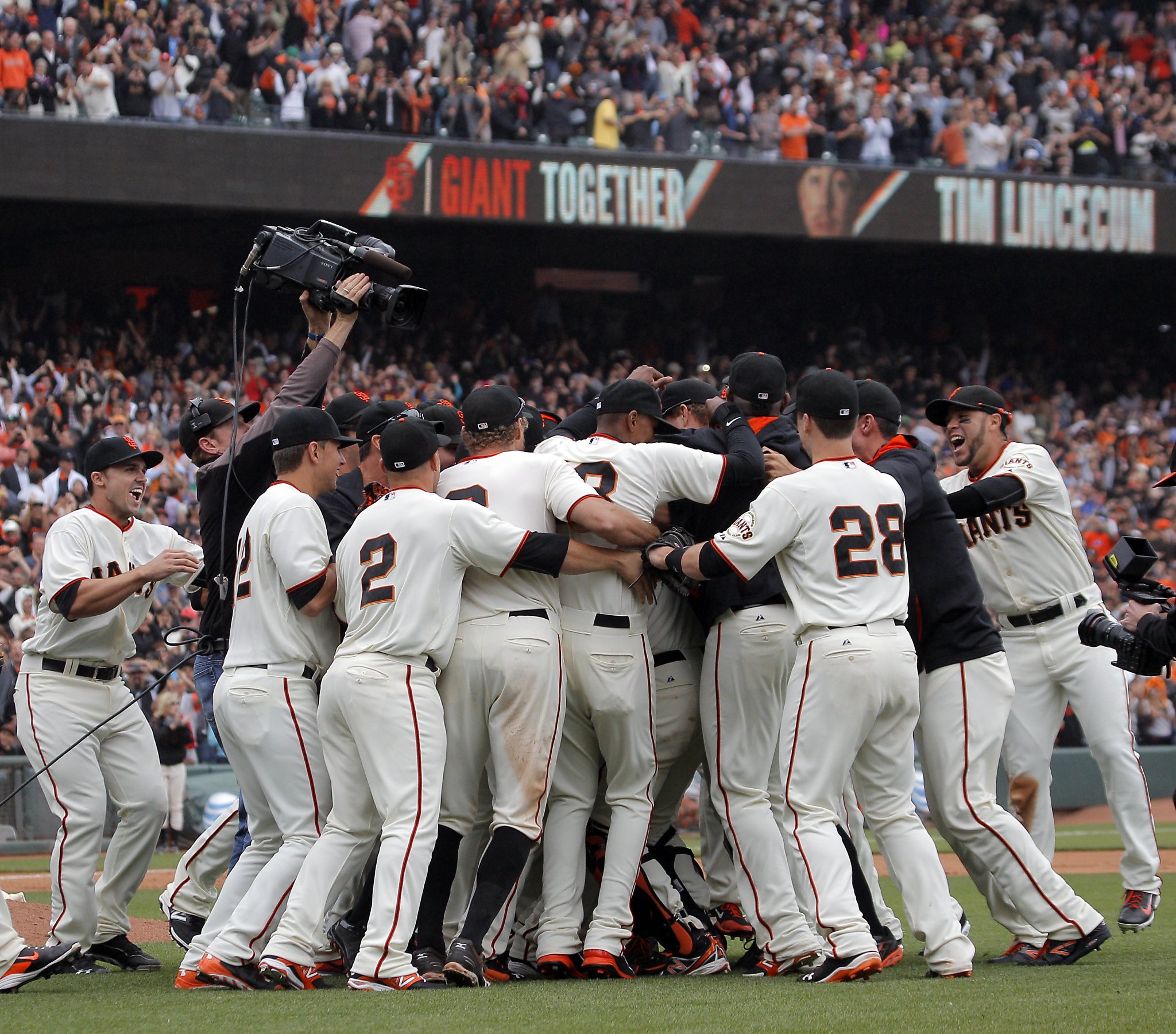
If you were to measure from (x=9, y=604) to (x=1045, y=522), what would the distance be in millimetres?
9572

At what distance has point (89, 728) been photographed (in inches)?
246

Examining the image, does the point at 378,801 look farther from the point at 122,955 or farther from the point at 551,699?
the point at 122,955

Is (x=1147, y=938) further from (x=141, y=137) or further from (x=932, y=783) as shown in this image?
(x=141, y=137)

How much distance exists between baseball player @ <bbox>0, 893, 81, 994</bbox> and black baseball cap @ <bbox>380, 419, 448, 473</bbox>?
2090 millimetres

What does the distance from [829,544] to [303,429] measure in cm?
202

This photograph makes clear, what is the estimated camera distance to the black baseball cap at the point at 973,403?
22.4ft

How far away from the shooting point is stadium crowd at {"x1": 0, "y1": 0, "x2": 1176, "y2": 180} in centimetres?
1731

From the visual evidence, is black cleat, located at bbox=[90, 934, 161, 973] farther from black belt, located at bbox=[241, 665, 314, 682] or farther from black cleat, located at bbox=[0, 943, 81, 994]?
black belt, located at bbox=[241, 665, 314, 682]

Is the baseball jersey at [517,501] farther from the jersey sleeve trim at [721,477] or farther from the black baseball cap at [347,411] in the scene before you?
the black baseball cap at [347,411]

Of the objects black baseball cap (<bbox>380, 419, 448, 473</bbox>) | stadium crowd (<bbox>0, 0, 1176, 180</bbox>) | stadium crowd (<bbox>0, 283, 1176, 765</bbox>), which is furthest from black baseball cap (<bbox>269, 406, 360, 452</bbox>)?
stadium crowd (<bbox>0, 0, 1176, 180</bbox>)

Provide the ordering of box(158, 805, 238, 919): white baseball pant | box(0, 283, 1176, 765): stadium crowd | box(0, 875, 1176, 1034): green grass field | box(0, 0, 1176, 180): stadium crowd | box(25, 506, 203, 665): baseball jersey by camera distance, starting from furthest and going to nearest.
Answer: box(0, 0, 1176, 180): stadium crowd, box(0, 283, 1176, 765): stadium crowd, box(158, 805, 238, 919): white baseball pant, box(25, 506, 203, 665): baseball jersey, box(0, 875, 1176, 1034): green grass field

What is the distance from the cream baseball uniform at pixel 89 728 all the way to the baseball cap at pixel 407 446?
116 centimetres

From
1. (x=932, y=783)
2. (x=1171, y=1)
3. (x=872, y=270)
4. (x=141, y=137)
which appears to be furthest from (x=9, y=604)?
(x=1171, y=1)

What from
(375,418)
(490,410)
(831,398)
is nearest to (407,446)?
(490,410)
